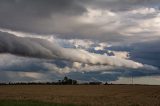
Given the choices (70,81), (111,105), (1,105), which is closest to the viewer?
(1,105)

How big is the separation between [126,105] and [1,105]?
15.5 metres

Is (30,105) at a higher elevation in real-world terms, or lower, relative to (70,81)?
lower

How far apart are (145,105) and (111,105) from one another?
14.6 feet

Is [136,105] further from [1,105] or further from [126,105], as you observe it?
[1,105]

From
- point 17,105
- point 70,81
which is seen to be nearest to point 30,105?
point 17,105

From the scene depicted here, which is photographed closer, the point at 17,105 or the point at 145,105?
the point at 17,105

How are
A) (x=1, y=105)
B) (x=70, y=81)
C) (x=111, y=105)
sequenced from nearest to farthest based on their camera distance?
(x=1, y=105)
(x=111, y=105)
(x=70, y=81)

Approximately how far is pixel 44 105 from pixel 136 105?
474 inches

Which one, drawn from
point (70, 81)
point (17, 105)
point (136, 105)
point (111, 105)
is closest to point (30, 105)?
point (17, 105)

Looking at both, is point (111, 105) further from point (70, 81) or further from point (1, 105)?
point (70, 81)

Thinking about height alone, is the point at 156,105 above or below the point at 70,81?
below

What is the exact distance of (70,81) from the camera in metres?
188

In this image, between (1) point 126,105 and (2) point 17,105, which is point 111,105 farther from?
(2) point 17,105

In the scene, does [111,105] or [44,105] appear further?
[111,105]
